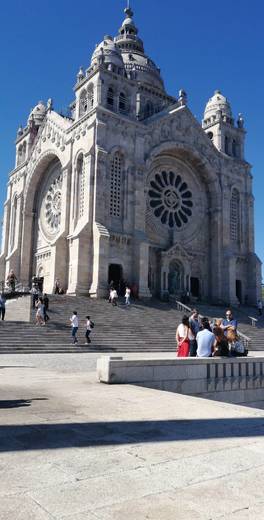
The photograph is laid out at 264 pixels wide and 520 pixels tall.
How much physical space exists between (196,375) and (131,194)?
25.9 metres

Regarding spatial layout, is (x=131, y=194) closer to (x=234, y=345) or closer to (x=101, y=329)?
(x=101, y=329)

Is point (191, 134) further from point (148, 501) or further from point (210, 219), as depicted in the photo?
point (148, 501)

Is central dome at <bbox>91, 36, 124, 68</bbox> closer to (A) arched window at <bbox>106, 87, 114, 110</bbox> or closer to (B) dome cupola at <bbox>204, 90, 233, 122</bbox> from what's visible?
(A) arched window at <bbox>106, 87, 114, 110</bbox>

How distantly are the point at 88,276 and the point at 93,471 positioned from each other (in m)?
28.8

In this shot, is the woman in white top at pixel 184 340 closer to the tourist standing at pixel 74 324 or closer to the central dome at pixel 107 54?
the tourist standing at pixel 74 324

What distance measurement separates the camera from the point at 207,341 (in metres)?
11.8

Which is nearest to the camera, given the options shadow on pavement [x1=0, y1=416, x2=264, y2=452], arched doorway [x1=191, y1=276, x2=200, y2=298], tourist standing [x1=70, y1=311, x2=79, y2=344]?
shadow on pavement [x1=0, y1=416, x2=264, y2=452]

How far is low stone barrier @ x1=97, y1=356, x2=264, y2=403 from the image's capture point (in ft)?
32.4

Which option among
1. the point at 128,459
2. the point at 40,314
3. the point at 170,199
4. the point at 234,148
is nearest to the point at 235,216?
the point at 170,199

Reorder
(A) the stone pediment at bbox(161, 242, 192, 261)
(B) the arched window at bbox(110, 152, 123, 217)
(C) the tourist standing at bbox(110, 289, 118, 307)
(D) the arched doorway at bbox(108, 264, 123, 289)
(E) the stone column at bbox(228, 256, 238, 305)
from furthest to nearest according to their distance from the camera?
(E) the stone column at bbox(228, 256, 238, 305) → (A) the stone pediment at bbox(161, 242, 192, 261) → (B) the arched window at bbox(110, 152, 123, 217) → (D) the arched doorway at bbox(108, 264, 123, 289) → (C) the tourist standing at bbox(110, 289, 118, 307)

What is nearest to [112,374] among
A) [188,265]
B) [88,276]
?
[88,276]

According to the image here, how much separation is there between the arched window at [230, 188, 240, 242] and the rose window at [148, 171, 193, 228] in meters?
4.59

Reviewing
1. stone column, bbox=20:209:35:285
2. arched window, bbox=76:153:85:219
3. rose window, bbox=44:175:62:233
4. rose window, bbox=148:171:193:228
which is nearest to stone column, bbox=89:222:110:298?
arched window, bbox=76:153:85:219

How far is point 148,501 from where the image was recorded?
3383 millimetres
